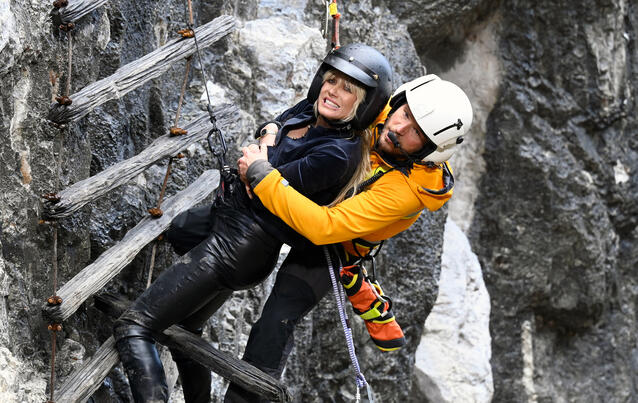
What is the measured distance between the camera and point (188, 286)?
4.12 m

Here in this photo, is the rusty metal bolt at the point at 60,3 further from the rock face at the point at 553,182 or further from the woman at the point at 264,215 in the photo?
the rock face at the point at 553,182

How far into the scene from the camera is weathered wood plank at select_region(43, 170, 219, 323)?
163 inches

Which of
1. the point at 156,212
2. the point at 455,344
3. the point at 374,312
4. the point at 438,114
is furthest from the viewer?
the point at 455,344

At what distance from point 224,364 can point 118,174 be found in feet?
3.47

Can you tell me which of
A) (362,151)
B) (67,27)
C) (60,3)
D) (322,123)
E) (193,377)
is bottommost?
(193,377)

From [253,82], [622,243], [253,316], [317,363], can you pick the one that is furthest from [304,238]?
[622,243]

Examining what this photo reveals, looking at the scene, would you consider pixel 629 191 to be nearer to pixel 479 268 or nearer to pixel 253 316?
pixel 479 268

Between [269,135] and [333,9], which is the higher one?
[333,9]

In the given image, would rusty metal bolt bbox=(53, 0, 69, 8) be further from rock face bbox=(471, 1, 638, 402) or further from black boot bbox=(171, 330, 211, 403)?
rock face bbox=(471, 1, 638, 402)

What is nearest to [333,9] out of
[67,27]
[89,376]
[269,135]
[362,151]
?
[269,135]

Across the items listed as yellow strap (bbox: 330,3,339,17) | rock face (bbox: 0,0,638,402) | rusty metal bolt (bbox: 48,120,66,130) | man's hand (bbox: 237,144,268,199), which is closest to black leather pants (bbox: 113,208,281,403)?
man's hand (bbox: 237,144,268,199)

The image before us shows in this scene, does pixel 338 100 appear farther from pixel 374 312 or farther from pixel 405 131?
pixel 374 312

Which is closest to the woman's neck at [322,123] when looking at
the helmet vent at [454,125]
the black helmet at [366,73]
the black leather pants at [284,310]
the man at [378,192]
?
the black helmet at [366,73]

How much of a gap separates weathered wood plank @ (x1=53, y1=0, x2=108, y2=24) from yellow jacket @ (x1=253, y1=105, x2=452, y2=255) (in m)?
1.28
